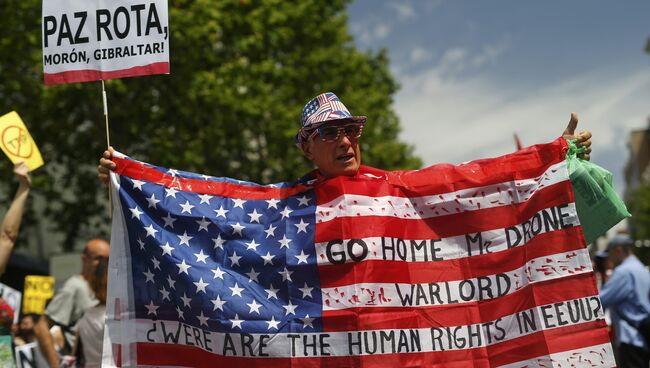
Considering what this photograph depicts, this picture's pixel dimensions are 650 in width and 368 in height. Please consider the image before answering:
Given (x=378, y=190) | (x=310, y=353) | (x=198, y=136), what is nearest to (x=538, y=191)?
(x=378, y=190)

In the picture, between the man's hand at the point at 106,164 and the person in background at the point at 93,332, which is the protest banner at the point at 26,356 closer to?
the person in background at the point at 93,332

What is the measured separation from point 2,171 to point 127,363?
47.5 feet

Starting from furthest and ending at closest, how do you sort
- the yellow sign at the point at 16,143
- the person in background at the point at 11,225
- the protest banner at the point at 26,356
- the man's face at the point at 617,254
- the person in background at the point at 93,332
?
the protest banner at the point at 26,356, the man's face at the point at 617,254, the yellow sign at the point at 16,143, the person in background at the point at 93,332, the person in background at the point at 11,225

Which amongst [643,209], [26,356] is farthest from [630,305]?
[643,209]

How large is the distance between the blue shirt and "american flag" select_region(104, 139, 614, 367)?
370 cm

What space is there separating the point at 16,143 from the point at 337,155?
2.66 meters

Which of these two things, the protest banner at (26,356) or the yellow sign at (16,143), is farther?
the protest banner at (26,356)

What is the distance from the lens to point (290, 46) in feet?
72.2

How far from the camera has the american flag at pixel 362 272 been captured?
12.6ft

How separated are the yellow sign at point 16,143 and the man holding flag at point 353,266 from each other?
165 cm

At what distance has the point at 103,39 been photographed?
4.51 m

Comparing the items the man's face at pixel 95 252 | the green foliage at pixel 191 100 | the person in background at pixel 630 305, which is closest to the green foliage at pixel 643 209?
the green foliage at pixel 191 100

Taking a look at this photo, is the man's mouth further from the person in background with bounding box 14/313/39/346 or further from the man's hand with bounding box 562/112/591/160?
the person in background with bounding box 14/313/39/346

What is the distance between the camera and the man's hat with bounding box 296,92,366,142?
4016mm
